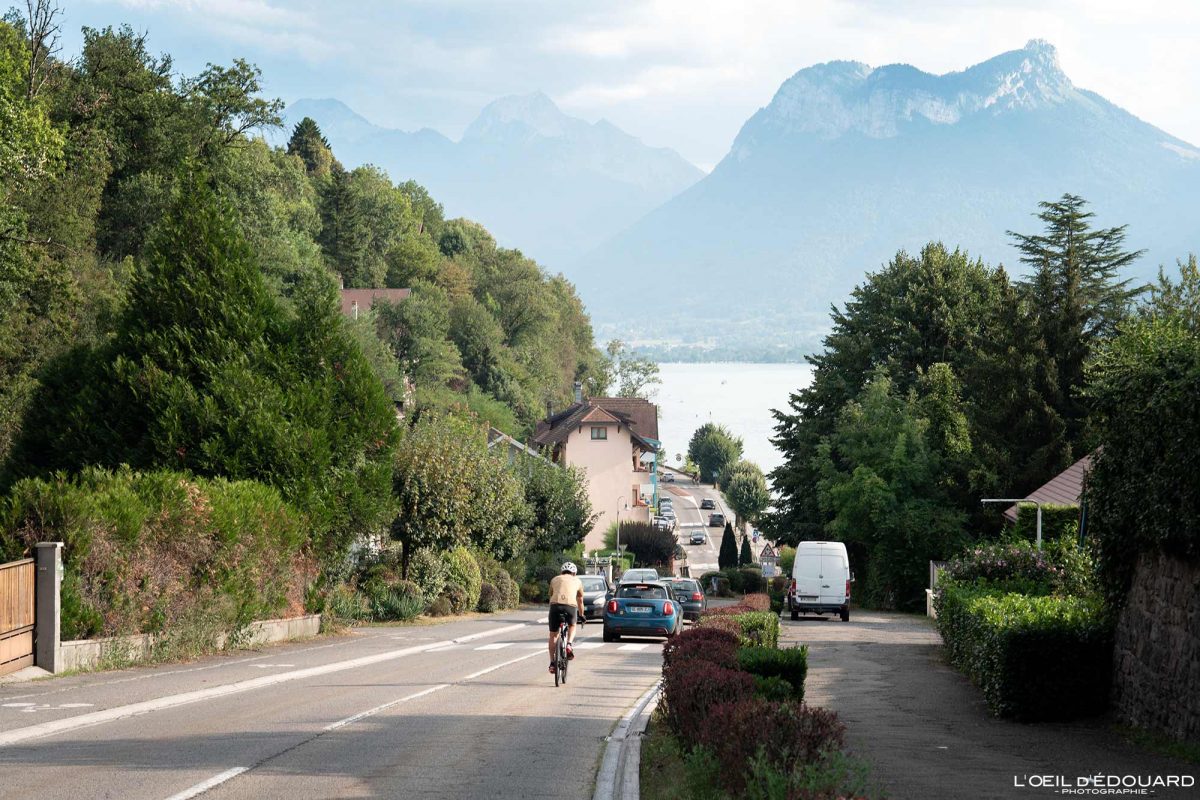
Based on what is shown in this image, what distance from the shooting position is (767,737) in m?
8.28

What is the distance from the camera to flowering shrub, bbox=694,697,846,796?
8.03m

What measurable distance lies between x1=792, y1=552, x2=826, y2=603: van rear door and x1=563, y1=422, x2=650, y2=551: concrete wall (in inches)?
2094

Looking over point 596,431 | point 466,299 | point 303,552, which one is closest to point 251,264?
point 303,552

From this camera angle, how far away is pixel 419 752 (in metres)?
12.1

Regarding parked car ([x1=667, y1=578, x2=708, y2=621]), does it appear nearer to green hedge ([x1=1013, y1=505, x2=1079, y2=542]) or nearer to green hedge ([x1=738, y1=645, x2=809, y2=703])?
green hedge ([x1=1013, y1=505, x2=1079, y2=542])

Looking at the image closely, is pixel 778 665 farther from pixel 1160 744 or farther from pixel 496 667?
pixel 496 667

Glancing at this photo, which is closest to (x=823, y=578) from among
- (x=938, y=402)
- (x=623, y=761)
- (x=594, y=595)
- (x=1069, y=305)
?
(x=594, y=595)

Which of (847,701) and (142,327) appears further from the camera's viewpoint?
(142,327)

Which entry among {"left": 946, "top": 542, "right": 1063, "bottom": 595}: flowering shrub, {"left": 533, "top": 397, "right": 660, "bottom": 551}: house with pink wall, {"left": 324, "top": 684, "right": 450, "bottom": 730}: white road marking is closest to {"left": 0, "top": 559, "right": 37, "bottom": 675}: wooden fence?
{"left": 324, "top": 684, "right": 450, "bottom": 730}: white road marking

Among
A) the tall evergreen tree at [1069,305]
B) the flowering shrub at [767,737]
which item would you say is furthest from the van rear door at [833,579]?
the flowering shrub at [767,737]

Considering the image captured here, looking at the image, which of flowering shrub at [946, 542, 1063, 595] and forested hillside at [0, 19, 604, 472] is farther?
forested hillside at [0, 19, 604, 472]

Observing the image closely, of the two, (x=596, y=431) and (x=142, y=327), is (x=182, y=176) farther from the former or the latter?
(x=596, y=431)

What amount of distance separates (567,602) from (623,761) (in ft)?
27.7

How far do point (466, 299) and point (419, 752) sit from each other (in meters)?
110
